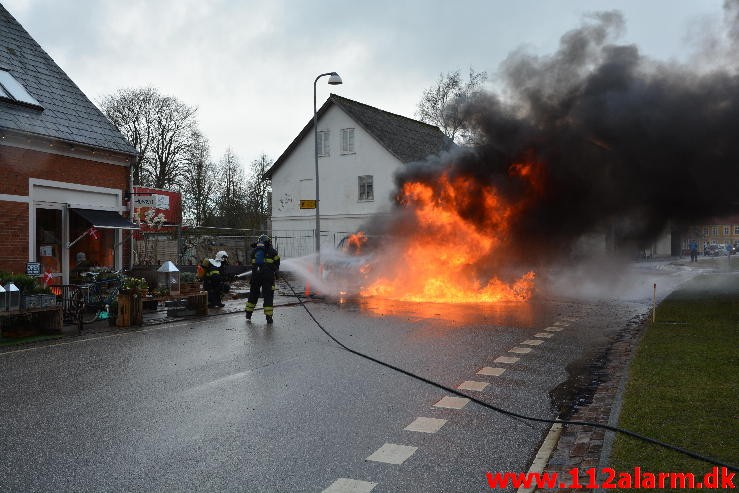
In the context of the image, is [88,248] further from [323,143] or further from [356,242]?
[323,143]

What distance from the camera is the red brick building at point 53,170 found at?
13.2 meters

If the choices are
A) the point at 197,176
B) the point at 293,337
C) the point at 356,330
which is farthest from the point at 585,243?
the point at 197,176

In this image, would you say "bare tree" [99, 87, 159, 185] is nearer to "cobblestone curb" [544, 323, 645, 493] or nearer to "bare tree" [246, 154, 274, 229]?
"bare tree" [246, 154, 274, 229]

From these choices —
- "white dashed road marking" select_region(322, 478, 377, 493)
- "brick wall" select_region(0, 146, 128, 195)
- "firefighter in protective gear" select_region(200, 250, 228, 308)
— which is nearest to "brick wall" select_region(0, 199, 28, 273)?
"brick wall" select_region(0, 146, 128, 195)

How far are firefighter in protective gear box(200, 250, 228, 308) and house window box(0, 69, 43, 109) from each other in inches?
215

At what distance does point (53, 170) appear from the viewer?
555 inches

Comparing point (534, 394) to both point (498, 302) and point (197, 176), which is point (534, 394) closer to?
point (498, 302)

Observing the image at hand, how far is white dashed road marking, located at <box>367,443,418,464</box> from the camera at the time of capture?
4562mm

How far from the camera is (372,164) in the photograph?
3447 cm

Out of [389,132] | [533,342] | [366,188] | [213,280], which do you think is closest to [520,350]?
[533,342]

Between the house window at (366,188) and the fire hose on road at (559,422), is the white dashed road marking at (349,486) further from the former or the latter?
the house window at (366,188)

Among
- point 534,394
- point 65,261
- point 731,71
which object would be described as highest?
point 731,71

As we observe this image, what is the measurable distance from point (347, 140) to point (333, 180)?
250 centimetres

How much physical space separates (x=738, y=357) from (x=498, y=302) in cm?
861
